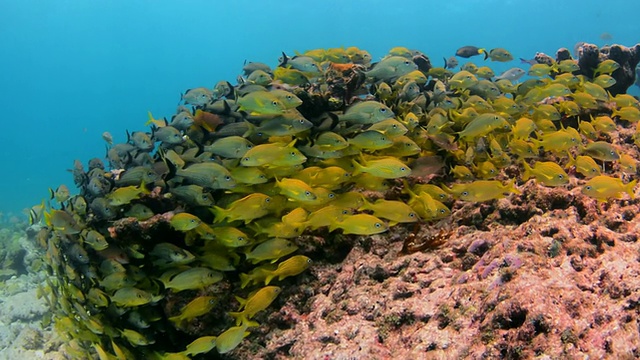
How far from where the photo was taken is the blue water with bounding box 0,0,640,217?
125 metres

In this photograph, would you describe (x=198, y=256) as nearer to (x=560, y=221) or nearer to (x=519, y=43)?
(x=560, y=221)

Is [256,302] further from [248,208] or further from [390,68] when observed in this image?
[390,68]

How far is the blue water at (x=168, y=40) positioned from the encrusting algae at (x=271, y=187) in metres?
119

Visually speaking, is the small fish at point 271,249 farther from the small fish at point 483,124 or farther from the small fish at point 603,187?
the small fish at point 603,187

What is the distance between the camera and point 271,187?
5.35m

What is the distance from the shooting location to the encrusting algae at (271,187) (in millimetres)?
4691

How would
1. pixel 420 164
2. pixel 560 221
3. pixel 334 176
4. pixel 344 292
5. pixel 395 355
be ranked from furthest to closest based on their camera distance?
pixel 420 164, pixel 334 176, pixel 344 292, pixel 560 221, pixel 395 355

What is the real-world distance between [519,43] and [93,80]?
568 feet

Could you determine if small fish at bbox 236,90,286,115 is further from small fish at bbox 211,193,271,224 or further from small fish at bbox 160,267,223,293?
small fish at bbox 160,267,223,293

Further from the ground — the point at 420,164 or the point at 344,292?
the point at 420,164

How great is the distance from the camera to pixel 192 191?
5.16 meters

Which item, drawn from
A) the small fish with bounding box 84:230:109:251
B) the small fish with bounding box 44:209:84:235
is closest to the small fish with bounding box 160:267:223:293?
the small fish with bounding box 84:230:109:251

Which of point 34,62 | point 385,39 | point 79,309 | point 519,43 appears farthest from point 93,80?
point 79,309

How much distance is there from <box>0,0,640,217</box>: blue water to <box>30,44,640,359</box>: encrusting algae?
390 ft
